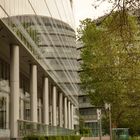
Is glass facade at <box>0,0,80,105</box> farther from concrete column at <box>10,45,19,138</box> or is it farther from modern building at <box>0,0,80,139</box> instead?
concrete column at <box>10,45,19,138</box>

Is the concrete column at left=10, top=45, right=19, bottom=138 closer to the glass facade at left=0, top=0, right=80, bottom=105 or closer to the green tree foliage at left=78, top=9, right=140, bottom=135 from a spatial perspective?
the glass facade at left=0, top=0, right=80, bottom=105

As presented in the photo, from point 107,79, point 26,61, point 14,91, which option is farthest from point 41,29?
point 14,91

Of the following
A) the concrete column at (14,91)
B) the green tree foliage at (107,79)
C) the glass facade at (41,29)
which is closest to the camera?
the concrete column at (14,91)

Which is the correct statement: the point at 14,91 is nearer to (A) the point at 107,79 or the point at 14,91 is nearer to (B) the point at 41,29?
(B) the point at 41,29

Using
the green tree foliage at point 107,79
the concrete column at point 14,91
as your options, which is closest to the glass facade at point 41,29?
the concrete column at point 14,91

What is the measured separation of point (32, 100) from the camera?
112 feet

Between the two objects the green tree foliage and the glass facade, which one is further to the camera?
the green tree foliage

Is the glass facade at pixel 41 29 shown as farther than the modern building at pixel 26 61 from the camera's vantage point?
Yes

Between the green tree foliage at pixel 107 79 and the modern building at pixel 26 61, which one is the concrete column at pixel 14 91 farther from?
the green tree foliage at pixel 107 79

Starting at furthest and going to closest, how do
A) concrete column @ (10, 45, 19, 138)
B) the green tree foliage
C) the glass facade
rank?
the green tree foliage → the glass facade → concrete column @ (10, 45, 19, 138)

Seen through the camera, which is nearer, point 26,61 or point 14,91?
point 14,91

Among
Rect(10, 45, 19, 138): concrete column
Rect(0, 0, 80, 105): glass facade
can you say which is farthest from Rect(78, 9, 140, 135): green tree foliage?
Rect(10, 45, 19, 138): concrete column

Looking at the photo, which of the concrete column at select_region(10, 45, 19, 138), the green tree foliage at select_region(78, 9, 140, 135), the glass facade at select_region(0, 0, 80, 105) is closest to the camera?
the concrete column at select_region(10, 45, 19, 138)

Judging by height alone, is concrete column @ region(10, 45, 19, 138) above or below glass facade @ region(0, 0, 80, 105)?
below
